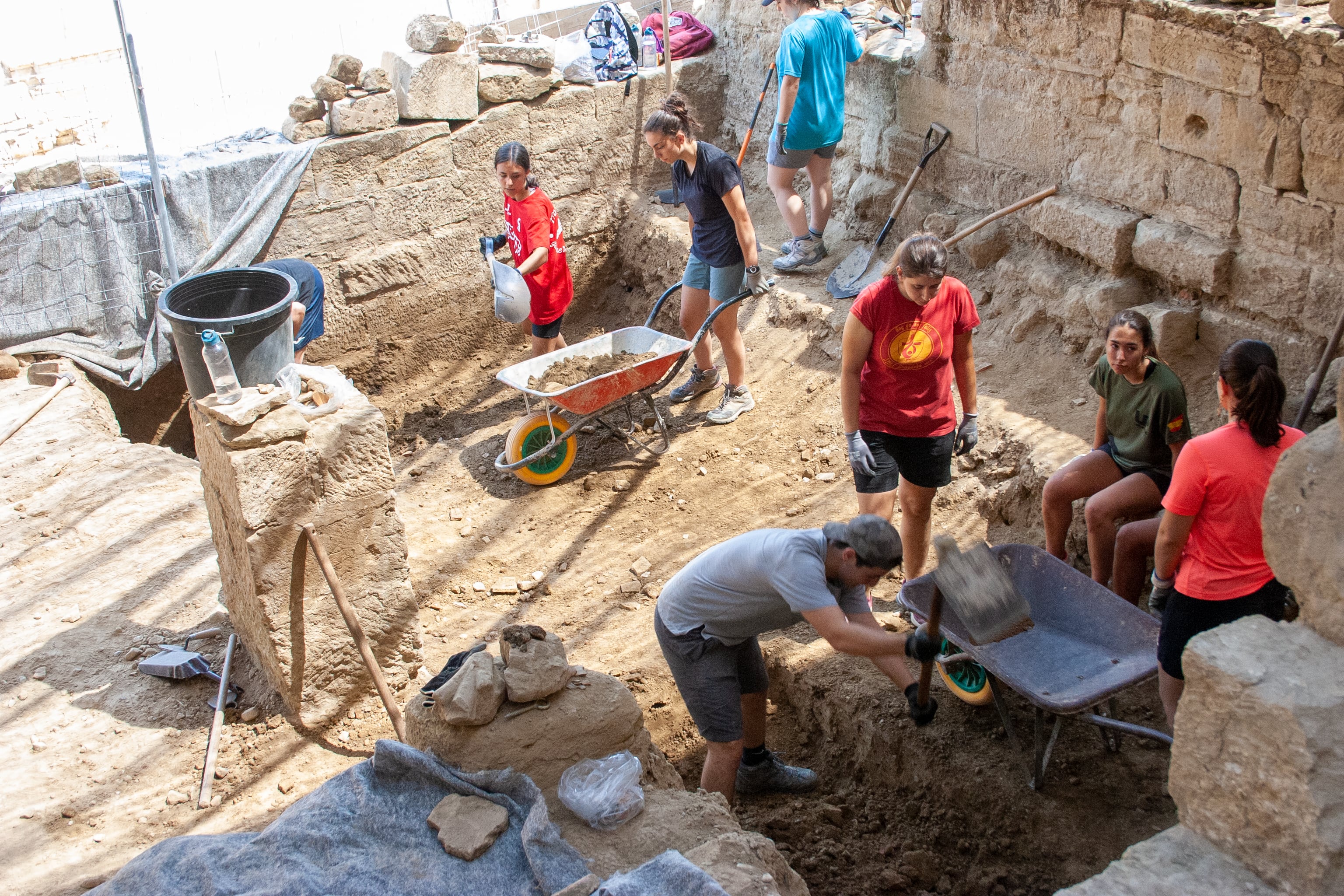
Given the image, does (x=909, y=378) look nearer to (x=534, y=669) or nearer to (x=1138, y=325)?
(x=1138, y=325)

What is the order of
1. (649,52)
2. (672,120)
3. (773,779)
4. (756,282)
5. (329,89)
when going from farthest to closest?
1. (649,52)
2. (329,89)
3. (756,282)
4. (672,120)
5. (773,779)

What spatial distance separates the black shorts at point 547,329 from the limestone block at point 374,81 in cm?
239

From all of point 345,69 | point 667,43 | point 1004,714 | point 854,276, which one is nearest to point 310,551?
point 1004,714

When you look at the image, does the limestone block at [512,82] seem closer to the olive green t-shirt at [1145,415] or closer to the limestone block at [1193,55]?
the limestone block at [1193,55]

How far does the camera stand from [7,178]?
6977 millimetres

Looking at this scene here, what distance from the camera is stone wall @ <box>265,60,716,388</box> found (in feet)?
24.8

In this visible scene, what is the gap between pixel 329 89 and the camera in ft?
24.3

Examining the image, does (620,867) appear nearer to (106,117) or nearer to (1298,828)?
(1298,828)

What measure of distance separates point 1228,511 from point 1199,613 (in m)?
0.34

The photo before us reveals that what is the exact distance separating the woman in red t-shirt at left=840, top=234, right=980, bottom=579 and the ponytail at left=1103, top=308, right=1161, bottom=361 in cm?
55

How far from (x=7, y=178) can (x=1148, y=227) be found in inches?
285

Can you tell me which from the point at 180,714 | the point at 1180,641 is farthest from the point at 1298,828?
the point at 180,714

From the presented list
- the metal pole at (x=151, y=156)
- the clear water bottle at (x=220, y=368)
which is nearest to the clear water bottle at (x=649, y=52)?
the metal pole at (x=151, y=156)

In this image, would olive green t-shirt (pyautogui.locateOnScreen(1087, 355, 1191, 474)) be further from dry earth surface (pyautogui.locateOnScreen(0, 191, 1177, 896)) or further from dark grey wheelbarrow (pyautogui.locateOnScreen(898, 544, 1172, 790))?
dry earth surface (pyautogui.locateOnScreen(0, 191, 1177, 896))
